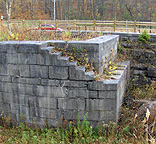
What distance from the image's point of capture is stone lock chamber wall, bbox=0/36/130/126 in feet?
20.0

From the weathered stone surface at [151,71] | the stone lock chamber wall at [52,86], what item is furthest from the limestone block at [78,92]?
the weathered stone surface at [151,71]

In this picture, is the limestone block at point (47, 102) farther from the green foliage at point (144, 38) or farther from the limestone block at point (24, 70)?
the green foliage at point (144, 38)

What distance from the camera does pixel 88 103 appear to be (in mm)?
6164

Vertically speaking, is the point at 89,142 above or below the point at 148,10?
below

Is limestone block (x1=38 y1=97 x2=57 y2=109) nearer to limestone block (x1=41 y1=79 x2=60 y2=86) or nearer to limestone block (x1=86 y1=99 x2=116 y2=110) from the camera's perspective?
limestone block (x1=41 y1=79 x2=60 y2=86)

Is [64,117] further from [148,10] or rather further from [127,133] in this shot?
[148,10]

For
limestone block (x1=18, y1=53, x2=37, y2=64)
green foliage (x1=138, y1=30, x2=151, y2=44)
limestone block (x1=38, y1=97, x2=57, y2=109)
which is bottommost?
limestone block (x1=38, y1=97, x2=57, y2=109)

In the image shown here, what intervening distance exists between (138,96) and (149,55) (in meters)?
3.10

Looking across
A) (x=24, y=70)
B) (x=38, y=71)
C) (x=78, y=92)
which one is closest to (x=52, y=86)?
(x=38, y=71)

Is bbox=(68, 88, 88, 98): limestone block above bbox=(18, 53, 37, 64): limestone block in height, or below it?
below

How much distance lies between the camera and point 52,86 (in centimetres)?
629

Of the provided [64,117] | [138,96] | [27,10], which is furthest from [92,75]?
[27,10]

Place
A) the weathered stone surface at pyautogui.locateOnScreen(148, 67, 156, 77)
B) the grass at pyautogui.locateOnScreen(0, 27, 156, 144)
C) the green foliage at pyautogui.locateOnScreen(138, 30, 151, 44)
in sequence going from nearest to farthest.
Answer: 1. the grass at pyautogui.locateOnScreen(0, 27, 156, 144)
2. the weathered stone surface at pyautogui.locateOnScreen(148, 67, 156, 77)
3. the green foliage at pyautogui.locateOnScreen(138, 30, 151, 44)

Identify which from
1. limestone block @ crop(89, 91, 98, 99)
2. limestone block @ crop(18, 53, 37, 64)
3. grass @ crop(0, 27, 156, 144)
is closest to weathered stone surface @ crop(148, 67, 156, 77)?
grass @ crop(0, 27, 156, 144)
